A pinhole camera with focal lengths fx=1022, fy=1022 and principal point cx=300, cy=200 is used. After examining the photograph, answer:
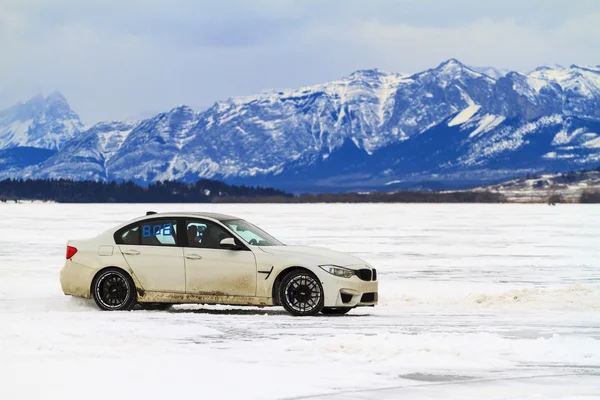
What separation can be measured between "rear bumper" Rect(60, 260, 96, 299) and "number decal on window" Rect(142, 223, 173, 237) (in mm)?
1009

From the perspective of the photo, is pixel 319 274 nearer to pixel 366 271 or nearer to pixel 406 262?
pixel 366 271

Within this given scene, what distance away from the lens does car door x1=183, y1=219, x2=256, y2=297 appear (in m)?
15.3

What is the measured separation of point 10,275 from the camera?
2453 cm

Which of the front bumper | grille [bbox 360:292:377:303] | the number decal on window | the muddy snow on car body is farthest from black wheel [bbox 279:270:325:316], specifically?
the number decal on window

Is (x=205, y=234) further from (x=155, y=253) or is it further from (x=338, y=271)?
(x=338, y=271)

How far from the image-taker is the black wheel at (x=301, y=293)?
15.1 meters

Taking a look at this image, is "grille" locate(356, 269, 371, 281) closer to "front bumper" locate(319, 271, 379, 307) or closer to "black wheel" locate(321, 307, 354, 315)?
"front bumper" locate(319, 271, 379, 307)

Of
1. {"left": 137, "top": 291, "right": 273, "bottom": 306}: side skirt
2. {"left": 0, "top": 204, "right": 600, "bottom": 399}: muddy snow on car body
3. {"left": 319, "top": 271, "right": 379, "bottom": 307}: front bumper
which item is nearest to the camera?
{"left": 0, "top": 204, "right": 600, "bottom": 399}: muddy snow on car body

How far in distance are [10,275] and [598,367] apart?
681 inches

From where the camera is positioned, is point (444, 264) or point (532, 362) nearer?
point (532, 362)

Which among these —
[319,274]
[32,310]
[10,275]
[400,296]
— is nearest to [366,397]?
[319,274]

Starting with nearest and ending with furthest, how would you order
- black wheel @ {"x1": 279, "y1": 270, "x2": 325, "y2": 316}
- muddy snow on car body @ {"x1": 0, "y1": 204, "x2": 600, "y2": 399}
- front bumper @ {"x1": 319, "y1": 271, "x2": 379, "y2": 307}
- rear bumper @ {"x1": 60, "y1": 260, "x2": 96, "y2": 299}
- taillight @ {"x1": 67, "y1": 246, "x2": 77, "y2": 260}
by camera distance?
muddy snow on car body @ {"x1": 0, "y1": 204, "x2": 600, "y2": 399} < front bumper @ {"x1": 319, "y1": 271, "x2": 379, "y2": 307} < black wheel @ {"x1": 279, "y1": 270, "x2": 325, "y2": 316} < rear bumper @ {"x1": 60, "y1": 260, "x2": 96, "y2": 299} < taillight @ {"x1": 67, "y1": 246, "x2": 77, "y2": 260}

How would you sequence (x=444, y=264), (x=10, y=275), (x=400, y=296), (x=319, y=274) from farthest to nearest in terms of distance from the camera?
(x=444, y=264)
(x=10, y=275)
(x=400, y=296)
(x=319, y=274)

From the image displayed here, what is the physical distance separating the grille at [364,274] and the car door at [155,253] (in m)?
2.68
